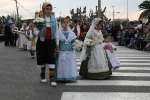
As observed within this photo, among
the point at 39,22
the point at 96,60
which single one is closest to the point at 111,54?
the point at 96,60

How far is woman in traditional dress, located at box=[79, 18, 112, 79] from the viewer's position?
827 cm

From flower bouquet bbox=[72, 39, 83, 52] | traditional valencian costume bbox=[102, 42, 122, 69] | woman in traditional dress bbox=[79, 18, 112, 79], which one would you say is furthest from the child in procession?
flower bouquet bbox=[72, 39, 83, 52]

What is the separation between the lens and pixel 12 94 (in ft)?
21.5

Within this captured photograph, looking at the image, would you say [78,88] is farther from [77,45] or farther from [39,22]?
[39,22]

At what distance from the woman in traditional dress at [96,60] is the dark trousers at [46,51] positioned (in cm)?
108

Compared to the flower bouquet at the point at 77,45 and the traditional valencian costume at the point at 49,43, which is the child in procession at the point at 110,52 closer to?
the flower bouquet at the point at 77,45

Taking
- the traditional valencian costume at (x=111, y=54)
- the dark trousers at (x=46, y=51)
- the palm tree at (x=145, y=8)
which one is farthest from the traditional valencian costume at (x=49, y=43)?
the palm tree at (x=145, y=8)

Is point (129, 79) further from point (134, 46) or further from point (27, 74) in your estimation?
point (134, 46)

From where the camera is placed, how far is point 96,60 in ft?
27.2

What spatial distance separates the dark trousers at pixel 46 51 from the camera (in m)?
7.62

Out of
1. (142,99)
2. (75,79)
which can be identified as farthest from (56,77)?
(142,99)

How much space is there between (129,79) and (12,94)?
332cm

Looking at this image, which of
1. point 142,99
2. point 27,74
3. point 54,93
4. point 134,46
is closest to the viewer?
point 142,99

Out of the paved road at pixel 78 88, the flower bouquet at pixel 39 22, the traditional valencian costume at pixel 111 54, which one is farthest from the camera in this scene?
the traditional valencian costume at pixel 111 54
